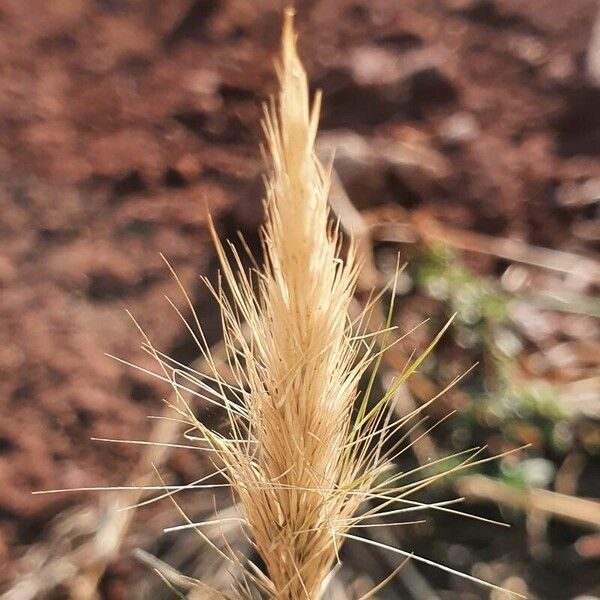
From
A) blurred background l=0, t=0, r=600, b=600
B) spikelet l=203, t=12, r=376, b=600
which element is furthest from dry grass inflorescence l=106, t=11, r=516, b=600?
blurred background l=0, t=0, r=600, b=600

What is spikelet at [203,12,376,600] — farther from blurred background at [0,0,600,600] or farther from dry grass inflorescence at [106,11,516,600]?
blurred background at [0,0,600,600]

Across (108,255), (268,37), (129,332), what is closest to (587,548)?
(129,332)

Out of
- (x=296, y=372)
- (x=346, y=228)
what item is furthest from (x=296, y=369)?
(x=346, y=228)

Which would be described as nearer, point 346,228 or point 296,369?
point 296,369

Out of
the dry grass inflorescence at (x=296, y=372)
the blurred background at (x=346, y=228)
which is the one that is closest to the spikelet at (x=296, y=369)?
the dry grass inflorescence at (x=296, y=372)

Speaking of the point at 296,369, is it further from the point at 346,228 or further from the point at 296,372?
the point at 346,228

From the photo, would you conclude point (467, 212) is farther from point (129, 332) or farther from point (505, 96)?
point (129, 332)

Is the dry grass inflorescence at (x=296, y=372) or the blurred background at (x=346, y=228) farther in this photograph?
the blurred background at (x=346, y=228)

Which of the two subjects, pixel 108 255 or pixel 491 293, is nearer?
pixel 491 293

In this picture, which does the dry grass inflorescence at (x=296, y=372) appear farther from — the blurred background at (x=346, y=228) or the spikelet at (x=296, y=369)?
the blurred background at (x=346, y=228)
